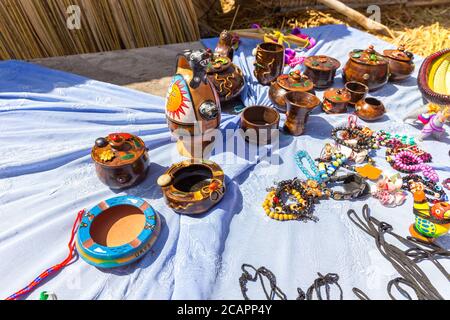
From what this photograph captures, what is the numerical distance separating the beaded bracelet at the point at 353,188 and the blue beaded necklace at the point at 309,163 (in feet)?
0.33

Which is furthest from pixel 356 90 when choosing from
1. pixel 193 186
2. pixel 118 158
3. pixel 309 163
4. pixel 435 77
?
pixel 118 158

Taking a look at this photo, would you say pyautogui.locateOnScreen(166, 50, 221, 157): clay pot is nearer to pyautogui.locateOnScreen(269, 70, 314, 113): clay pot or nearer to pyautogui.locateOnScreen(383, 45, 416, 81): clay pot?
pyautogui.locateOnScreen(269, 70, 314, 113): clay pot

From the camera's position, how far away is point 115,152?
170 cm

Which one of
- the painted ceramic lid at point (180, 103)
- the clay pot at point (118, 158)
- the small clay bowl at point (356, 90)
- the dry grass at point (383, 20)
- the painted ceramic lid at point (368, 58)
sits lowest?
the dry grass at point (383, 20)

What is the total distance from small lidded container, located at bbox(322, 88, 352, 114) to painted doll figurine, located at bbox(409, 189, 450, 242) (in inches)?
45.8

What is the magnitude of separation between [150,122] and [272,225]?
4.54 ft

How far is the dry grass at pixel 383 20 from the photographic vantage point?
4477mm

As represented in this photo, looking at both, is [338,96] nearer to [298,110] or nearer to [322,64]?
[322,64]

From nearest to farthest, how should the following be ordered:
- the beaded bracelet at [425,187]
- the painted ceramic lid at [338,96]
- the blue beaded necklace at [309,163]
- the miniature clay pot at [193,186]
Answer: the miniature clay pot at [193,186] → the beaded bracelet at [425,187] → the blue beaded necklace at [309,163] → the painted ceramic lid at [338,96]

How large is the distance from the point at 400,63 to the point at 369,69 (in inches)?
18.5

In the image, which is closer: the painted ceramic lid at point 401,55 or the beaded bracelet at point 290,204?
the beaded bracelet at point 290,204

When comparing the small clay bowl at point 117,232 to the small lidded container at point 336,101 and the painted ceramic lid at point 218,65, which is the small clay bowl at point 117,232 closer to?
the painted ceramic lid at point 218,65

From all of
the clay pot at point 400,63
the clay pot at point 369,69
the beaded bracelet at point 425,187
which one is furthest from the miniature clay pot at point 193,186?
the clay pot at point 400,63
